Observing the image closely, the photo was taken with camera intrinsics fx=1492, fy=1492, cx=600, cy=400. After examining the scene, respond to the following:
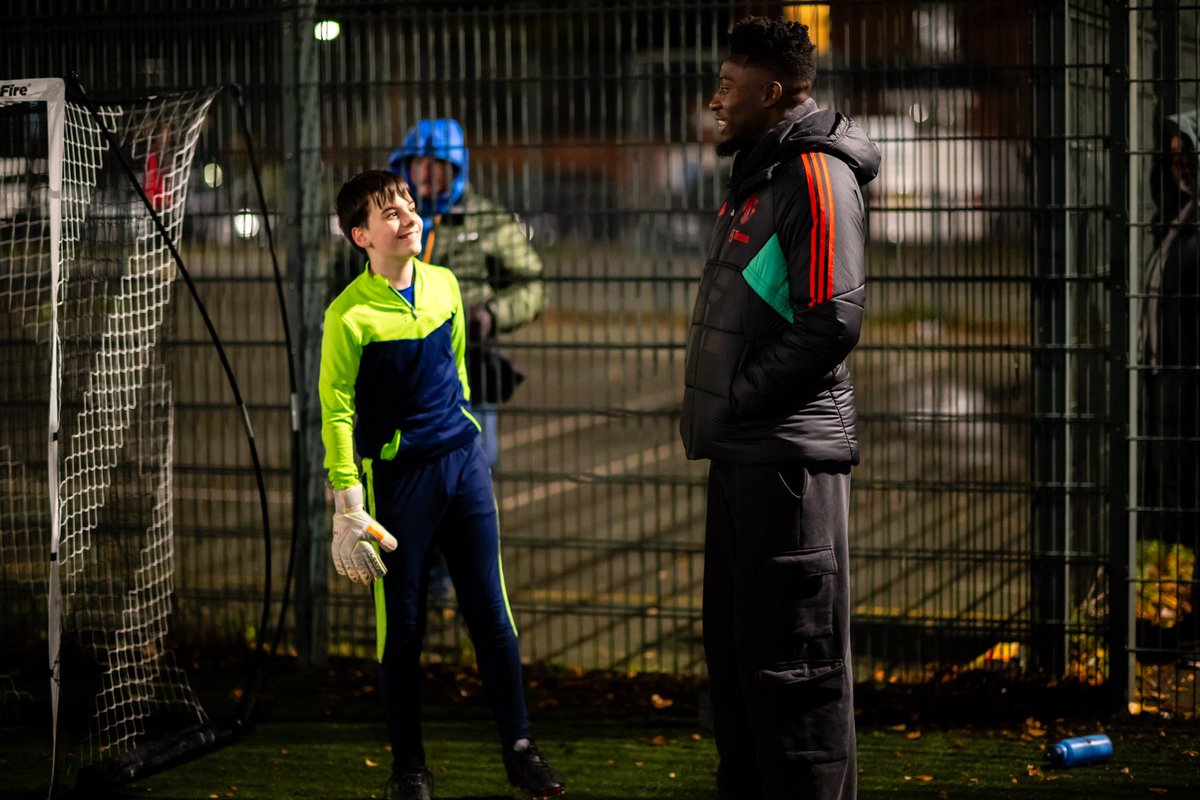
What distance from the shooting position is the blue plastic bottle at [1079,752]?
5.33m

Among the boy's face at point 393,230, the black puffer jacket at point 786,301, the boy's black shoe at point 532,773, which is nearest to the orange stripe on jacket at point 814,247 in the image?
the black puffer jacket at point 786,301

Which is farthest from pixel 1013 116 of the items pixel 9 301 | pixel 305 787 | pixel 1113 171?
pixel 9 301

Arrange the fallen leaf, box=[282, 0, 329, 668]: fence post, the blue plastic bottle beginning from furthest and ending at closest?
1. box=[282, 0, 329, 668]: fence post
2. the fallen leaf
3. the blue plastic bottle

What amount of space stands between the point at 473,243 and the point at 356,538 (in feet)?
7.14

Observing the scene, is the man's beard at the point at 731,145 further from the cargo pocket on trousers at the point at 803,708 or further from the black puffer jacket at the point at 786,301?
the cargo pocket on trousers at the point at 803,708

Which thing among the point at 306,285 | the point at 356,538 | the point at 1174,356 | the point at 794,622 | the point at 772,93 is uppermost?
the point at 772,93

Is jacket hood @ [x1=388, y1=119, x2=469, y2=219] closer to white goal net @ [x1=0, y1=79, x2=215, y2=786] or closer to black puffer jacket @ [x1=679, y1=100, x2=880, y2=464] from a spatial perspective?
white goal net @ [x1=0, y1=79, x2=215, y2=786]

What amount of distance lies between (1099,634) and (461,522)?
2759 mm

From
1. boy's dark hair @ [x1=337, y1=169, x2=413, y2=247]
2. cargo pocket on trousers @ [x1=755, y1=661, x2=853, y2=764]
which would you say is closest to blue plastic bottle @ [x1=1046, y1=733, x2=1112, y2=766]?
cargo pocket on trousers @ [x1=755, y1=661, x2=853, y2=764]

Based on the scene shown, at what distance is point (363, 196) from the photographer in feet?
16.0

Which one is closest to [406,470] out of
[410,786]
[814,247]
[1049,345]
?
[410,786]

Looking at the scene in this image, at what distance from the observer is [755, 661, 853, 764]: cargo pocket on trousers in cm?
398

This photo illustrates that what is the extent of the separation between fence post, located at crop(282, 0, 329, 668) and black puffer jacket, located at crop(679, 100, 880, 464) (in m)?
2.95

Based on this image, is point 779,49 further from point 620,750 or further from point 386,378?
point 620,750
